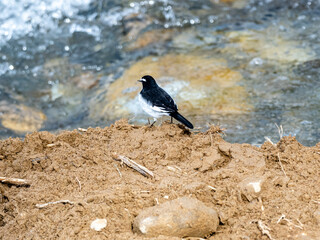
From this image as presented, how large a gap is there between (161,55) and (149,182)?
5.42 meters

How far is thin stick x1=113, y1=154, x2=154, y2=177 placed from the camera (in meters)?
3.50

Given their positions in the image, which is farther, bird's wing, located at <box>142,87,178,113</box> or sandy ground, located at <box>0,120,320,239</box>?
bird's wing, located at <box>142,87,178,113</box>

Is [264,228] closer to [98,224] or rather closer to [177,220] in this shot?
[177,220]

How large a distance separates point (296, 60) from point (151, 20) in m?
3.94

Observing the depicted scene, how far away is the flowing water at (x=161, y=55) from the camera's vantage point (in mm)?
6270

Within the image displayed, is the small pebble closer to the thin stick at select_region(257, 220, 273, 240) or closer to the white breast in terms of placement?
the thin stick at select_region(257, 220, 273, 240)

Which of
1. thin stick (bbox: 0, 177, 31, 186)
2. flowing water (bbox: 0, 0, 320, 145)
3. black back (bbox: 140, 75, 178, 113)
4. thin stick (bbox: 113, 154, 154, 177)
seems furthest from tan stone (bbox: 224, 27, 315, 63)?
thin stick (bbox: 0, 177, 31, 186)

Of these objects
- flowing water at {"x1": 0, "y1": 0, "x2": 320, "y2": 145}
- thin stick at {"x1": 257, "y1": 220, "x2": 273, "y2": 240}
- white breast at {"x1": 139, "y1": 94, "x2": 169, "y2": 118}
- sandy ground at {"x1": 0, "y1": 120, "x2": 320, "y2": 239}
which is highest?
thin stick at {"x1": 257, "y1": 220, "x2": 273, "y2": 240}

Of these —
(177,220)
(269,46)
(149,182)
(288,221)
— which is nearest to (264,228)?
(288,221)

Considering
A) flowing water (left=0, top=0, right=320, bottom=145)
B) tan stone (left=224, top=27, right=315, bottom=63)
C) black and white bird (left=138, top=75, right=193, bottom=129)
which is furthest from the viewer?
tan stone (left=224, top=27, right=315, bottom=63)

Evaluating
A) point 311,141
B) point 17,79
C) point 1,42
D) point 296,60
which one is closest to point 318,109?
point 311,141

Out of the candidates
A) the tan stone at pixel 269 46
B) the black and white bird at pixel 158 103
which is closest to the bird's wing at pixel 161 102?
the black and white bird at pixel 158 103

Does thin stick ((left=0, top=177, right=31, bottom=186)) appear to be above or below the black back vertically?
below

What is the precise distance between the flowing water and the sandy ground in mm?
1867
